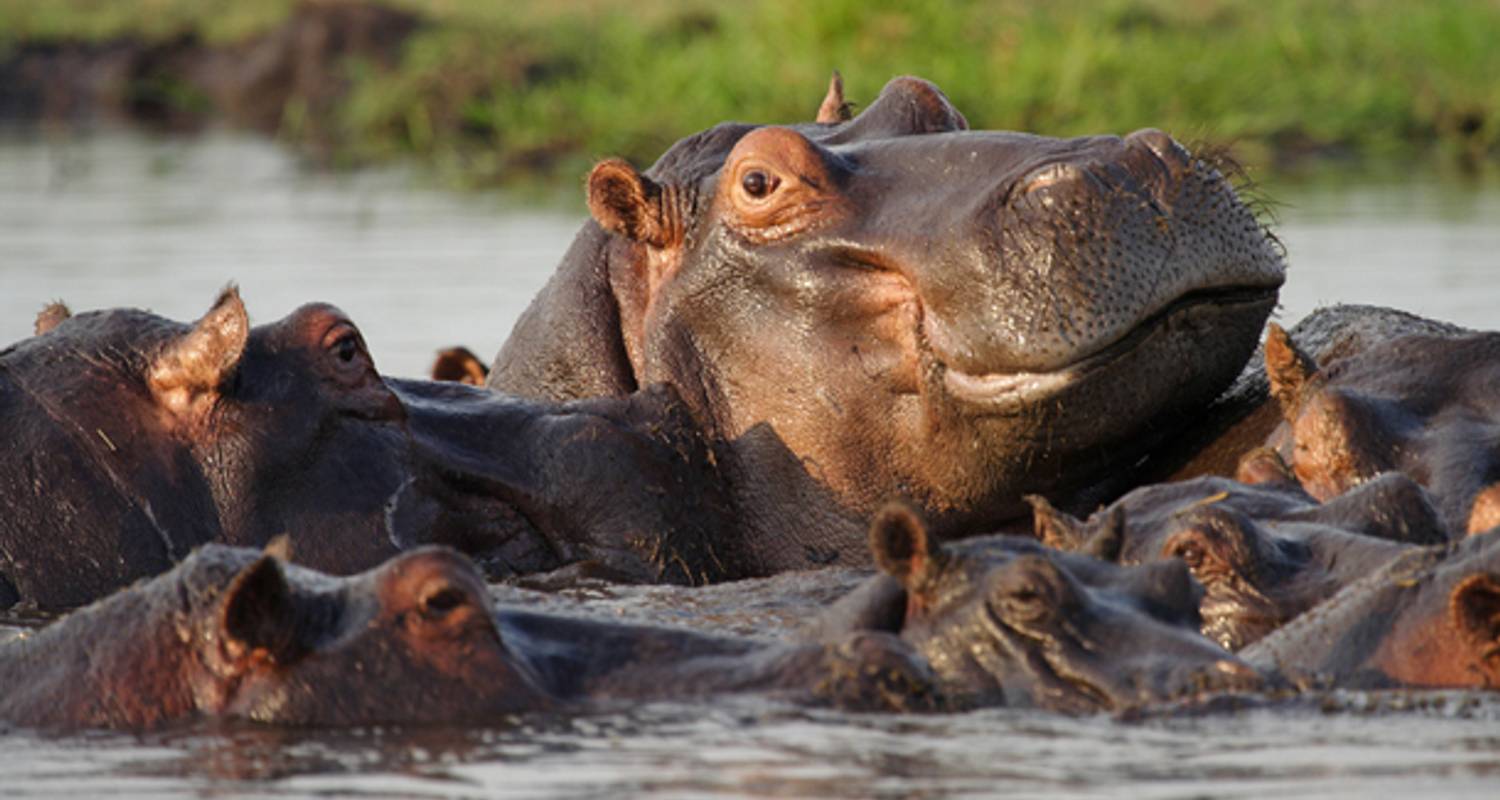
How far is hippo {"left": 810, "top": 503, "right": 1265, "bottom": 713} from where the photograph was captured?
474 cm

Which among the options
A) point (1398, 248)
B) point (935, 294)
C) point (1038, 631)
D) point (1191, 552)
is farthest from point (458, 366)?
point (1398, 248)

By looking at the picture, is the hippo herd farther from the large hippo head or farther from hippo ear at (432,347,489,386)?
hippo ear at (432,347,489,386)

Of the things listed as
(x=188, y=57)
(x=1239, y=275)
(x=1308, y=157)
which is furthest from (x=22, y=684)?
(x=188, y=57)

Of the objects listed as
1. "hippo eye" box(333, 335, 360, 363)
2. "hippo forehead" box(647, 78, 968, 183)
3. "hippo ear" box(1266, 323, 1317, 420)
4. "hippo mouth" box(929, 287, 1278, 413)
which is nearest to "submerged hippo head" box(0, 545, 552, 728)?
"hippo eye" box(333, 335, 360, 363)

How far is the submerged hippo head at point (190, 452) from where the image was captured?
6.21 m

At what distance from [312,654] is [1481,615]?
1987 millimetres

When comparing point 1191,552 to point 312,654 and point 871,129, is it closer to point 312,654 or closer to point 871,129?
point 312,654

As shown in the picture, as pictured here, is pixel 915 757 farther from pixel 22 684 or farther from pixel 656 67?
pixel 656 67

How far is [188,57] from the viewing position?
117 ft

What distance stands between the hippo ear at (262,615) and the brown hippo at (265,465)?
59.7 inches

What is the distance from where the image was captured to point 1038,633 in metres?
4.78

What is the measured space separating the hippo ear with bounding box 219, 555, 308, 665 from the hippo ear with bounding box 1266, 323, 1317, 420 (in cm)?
284

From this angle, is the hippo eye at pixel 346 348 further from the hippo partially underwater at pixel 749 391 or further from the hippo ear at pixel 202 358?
the hippo ear at pixel 202 358

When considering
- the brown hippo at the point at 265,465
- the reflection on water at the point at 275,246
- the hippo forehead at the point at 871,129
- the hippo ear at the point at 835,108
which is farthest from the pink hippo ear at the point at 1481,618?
the reflection on water at the point at 275,246
